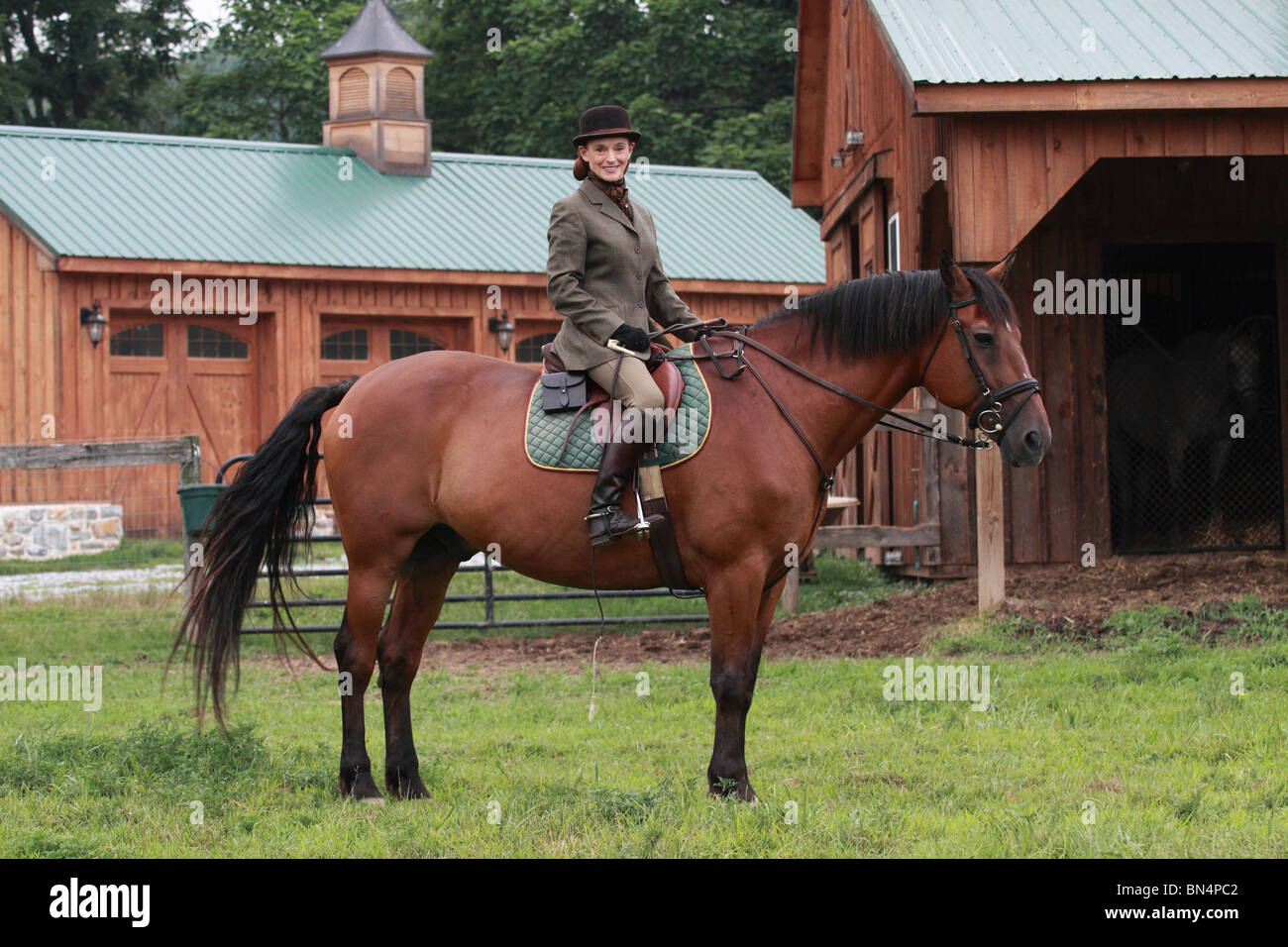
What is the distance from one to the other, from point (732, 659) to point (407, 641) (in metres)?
1.61

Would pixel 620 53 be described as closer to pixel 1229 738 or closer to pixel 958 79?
pixel 958 79

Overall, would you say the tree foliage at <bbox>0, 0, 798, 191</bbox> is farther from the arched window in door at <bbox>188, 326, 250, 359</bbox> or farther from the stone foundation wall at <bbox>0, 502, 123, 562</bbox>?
the stone foundation wall at <bbox>0, 502, 123, 562</bbox>

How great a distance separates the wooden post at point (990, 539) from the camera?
1039 centimetres

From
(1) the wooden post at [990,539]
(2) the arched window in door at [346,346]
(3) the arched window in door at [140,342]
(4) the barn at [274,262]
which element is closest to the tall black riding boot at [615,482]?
(1) the wooden post at [990,539]

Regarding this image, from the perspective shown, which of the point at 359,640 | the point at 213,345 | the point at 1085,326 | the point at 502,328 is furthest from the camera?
the point at 502,328

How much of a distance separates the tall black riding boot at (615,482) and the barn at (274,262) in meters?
13.8

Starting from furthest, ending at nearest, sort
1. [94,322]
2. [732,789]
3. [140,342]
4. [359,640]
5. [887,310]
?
[140,342], [94,322], [359,640], [887,310], [732,789]

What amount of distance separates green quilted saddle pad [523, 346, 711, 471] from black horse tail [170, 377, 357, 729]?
3.71ft

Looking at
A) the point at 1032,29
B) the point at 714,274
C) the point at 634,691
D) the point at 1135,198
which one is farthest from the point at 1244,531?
the point at 714,274

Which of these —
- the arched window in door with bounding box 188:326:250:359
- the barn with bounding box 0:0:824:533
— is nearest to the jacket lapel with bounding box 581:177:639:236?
the barn with bounding box 0:0:824:533

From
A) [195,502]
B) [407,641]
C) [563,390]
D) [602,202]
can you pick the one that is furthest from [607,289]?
[195,502]

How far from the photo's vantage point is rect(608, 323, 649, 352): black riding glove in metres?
6.03

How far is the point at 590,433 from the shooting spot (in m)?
6.13

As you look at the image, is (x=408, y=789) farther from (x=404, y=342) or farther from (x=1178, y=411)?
(x=404, y=342)
